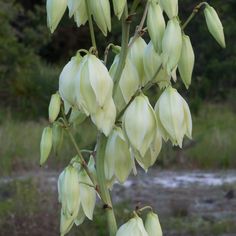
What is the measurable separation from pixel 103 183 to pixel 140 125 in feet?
0.49

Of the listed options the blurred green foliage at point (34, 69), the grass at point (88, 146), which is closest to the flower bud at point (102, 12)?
the grass at point (88, 146)

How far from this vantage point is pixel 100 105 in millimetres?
1266

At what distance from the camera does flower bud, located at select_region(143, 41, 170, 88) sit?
1304 mm

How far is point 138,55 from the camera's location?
1360 millimetres

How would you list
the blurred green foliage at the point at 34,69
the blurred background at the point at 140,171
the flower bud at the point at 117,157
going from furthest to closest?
the blurred green foliage at the point at 34,69, the blurred background at the point at 140,171, the flower bud at the point at 117,157

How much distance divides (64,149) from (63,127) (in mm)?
7165

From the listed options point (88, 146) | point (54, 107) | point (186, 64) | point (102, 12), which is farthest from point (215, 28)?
point (88, 146)

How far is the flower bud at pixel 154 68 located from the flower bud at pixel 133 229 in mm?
214

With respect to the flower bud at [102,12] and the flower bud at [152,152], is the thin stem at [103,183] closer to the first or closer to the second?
the flower bud at [152,152]

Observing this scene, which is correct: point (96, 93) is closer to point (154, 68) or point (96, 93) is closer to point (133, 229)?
point (154, 68)

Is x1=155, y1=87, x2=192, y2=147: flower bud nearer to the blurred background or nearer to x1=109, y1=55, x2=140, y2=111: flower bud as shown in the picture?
x1=109, y1=55, x2=140, y2=111: flower bud

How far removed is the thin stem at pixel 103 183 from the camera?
1354mm

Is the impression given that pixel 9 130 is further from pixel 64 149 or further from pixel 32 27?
pixel 32 27

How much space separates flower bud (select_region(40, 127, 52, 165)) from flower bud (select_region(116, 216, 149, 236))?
0.17 metres
